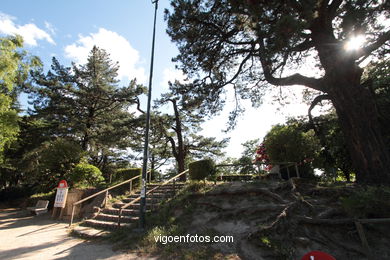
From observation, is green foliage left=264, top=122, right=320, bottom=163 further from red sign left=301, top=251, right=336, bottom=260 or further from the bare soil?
red sign left=301, top=251, right=336, bottom=260

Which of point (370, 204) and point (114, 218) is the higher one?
point (370, 204)

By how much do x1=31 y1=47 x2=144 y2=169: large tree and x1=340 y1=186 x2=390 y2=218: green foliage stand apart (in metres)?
15.4

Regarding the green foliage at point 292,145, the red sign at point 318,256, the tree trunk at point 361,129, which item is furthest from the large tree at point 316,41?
the red sign at point 318,256

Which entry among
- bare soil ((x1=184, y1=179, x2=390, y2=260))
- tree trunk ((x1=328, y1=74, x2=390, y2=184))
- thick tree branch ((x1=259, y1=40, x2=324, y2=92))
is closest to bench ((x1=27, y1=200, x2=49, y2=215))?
bare soil ((x1=184, y1=179, x2=390, y2=260))

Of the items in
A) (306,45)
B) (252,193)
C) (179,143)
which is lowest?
(252,193)

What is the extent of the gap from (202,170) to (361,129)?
6978mm

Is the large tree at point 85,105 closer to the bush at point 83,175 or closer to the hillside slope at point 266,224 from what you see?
the bush at point 83,175

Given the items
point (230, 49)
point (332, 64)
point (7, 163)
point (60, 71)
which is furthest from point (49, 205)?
point (332, 64)

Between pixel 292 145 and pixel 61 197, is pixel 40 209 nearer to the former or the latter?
pixel 61 197

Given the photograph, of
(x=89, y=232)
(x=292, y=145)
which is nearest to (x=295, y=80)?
(x=292, y=145)

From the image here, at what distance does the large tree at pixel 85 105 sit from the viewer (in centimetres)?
1711

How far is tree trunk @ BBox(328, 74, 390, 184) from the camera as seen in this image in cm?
602

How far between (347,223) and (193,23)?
8940 mm

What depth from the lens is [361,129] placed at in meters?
6.41
